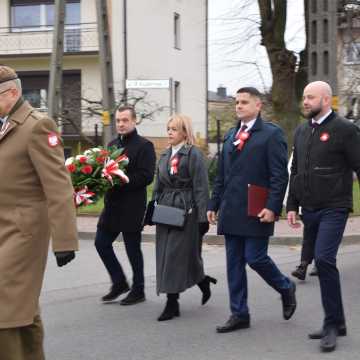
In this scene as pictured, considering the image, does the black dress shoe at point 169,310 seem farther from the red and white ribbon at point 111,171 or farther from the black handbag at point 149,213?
the red and white ribbon at point 111,171

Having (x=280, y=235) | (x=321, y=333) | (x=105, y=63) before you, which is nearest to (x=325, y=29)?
(x=280, y=235)

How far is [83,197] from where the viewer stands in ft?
21.1

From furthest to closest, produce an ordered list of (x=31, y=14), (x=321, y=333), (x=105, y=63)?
(x=31, y=14) → (x=105, y=63) → (x=321, y=333)


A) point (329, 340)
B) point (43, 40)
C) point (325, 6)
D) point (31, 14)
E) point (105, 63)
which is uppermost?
point (31, 14)

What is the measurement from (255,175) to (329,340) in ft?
4.52

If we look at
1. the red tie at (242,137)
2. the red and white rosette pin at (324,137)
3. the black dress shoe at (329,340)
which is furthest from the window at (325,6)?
the black dress shoe at (329,340)

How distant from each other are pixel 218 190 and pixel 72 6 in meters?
28.0

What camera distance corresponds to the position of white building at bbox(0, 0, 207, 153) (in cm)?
3197

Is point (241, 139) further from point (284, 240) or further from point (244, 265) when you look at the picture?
point (284, 240)

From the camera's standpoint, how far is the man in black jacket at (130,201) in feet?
22.9

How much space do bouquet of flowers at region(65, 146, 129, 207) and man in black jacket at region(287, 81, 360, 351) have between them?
179cm

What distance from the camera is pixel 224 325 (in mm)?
6156

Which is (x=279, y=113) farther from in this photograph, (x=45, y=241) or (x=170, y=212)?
(x=45, y=241)

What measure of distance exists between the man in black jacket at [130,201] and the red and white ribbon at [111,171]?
0.26 m
